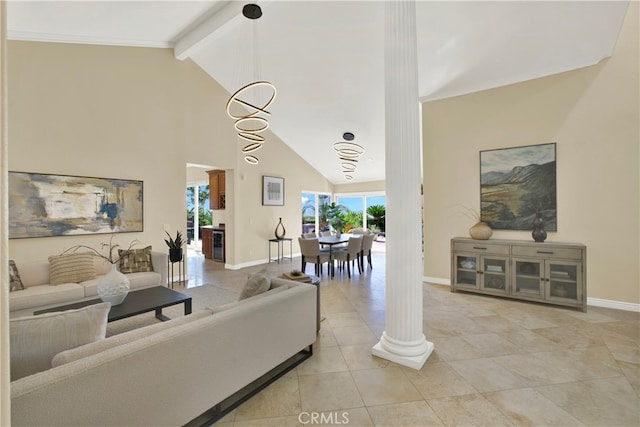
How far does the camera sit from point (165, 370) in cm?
161

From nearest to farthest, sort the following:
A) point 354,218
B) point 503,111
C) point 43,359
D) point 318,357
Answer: point 43,359, point 318,357, point 503,111, point 354,218

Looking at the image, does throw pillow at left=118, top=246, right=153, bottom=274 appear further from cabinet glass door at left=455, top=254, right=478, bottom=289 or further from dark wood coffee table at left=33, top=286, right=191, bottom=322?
cabinet glass door at left=455, top=254, right=478, bottom=289

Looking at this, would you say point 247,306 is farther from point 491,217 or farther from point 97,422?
point 491,217

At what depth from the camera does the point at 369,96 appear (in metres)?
5.65

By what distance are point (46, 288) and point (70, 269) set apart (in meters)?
0.35

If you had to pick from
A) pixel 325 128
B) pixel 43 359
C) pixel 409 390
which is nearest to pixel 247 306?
pixel 43 359

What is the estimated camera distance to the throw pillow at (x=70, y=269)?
3.78 m

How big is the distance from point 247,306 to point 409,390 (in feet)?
4.73

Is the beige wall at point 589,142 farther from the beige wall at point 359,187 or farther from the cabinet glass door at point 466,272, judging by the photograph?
the beige wall at point 359,187

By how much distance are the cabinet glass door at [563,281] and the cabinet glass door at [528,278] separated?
10 centimetres

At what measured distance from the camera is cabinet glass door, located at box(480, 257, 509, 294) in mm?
4387

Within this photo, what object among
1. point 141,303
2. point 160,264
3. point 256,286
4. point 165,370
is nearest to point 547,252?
point 256,286

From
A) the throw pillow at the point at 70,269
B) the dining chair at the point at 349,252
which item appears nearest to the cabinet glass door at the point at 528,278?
the dining chair at the point at 349,252

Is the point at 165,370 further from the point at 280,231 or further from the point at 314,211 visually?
the point at 314,211
